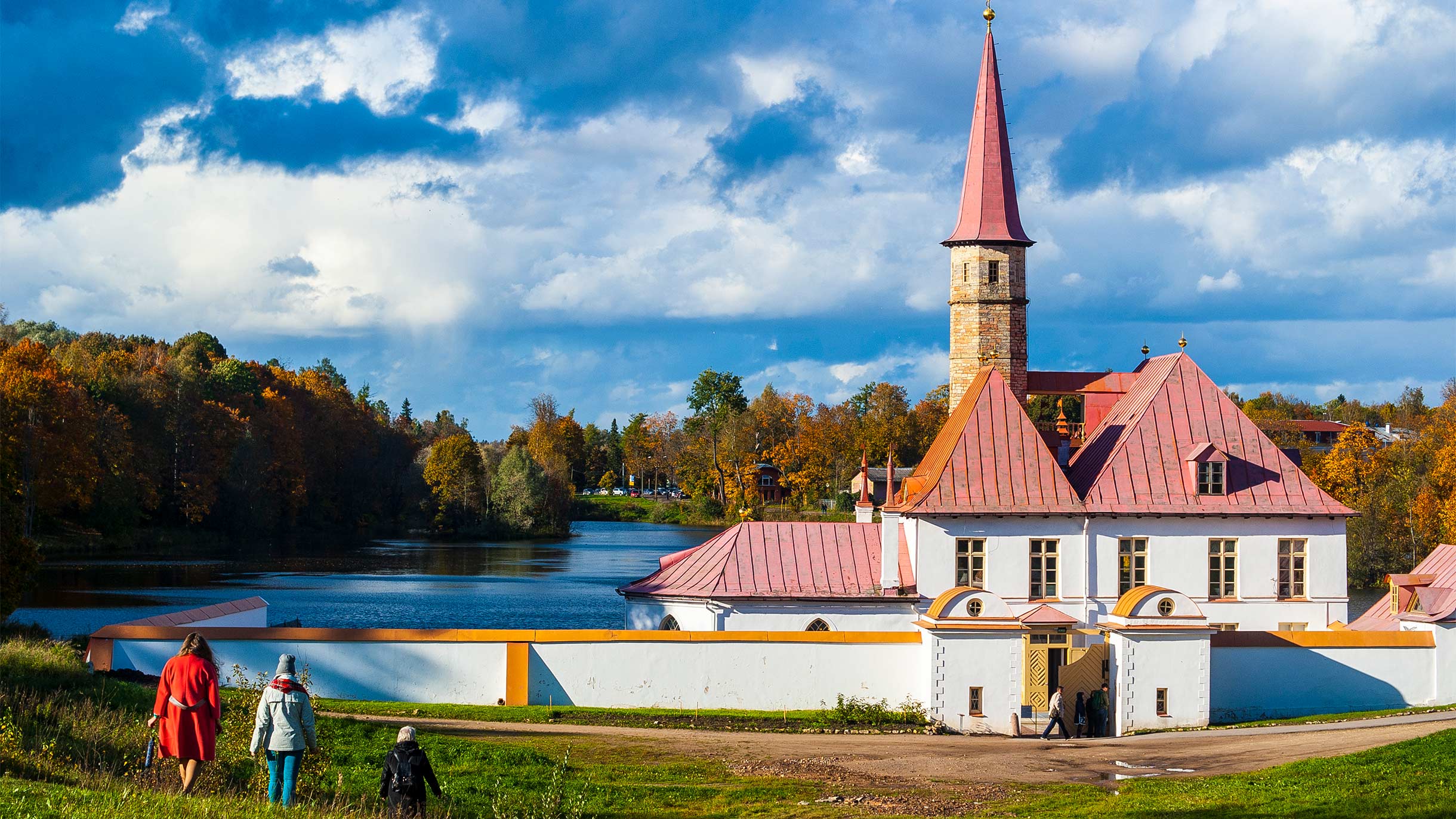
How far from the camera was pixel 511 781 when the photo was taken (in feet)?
51.8

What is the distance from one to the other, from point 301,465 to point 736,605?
214ft

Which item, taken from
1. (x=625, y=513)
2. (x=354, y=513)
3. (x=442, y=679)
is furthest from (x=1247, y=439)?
(x=625, y=513)

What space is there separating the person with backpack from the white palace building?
458 inches

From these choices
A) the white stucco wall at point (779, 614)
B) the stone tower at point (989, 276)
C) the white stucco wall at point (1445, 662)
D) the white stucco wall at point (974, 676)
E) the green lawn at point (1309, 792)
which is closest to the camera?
the green lawn at point (1309, 792)

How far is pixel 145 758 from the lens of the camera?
1355 centimetres

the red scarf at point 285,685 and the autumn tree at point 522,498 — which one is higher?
the autumn tree at point 522,498

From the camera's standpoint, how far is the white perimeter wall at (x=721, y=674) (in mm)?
24547

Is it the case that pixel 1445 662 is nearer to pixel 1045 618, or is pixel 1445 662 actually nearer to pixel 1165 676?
pixel 1165 676

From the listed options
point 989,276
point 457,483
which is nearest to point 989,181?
point 989,276

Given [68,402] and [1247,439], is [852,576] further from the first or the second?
[68,402]

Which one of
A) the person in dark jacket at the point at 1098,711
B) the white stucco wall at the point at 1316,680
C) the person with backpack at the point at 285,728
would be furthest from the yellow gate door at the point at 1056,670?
the person with backpack at the point at 285,728

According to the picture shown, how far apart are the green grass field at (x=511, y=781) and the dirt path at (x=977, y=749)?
2.99ft

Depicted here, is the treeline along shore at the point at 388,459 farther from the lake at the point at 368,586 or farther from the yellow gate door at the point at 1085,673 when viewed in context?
the yellow gate door at the point at 1085,673

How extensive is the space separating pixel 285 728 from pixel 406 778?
1.42 m
